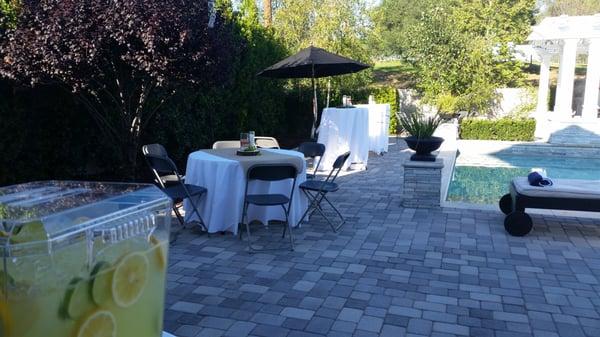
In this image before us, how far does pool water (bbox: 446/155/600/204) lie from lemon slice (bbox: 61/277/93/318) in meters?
5.94

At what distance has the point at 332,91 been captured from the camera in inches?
499

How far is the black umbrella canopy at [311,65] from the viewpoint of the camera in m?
7.47

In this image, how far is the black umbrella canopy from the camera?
7473 millimetres

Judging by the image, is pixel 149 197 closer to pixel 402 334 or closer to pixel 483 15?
pixel 402 334

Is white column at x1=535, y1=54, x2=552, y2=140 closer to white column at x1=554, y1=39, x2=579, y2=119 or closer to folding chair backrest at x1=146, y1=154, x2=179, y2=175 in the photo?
white column at x1=554, y1=39, x2=579, y2=119

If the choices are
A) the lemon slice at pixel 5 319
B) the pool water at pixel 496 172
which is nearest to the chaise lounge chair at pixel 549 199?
the pool water at pixel 496 172

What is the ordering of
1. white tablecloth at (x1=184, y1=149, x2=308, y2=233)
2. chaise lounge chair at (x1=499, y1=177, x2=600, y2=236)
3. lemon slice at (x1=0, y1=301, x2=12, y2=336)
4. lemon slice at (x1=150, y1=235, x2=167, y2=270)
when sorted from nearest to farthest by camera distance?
lemon slice at (x1=0, y1=301, x2=12, y2=336) → lemon slice at (x1=150, y1=235, x2=167, y2=270) → chaise lounge chair at (x1=499, y1=177, x2=600, y2=236) → white tablecloth at (x1=184, y1=149, x2=308, y2=233)

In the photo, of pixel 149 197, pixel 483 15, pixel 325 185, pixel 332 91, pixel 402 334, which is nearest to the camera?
pixel 149 197

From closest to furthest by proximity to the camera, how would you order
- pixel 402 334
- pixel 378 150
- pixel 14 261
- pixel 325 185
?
pixel 14 261, pixel 402 334, pixel 325 185, pixel 378 150

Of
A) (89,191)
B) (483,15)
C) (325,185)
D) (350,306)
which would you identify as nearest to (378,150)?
(325,185)

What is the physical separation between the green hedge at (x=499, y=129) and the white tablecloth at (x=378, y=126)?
3.83 metres

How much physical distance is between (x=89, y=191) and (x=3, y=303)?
0.58m

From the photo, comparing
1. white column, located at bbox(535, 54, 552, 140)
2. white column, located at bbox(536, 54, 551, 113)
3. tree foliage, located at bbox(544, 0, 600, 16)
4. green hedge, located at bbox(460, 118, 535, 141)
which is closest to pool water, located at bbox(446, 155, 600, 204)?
green hedge, located at bbox(460, 118, 535, 141)

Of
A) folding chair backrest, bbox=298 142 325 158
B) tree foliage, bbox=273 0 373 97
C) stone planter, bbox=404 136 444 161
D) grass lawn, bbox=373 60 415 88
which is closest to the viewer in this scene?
stone planter, bbox=404 136 444 161
